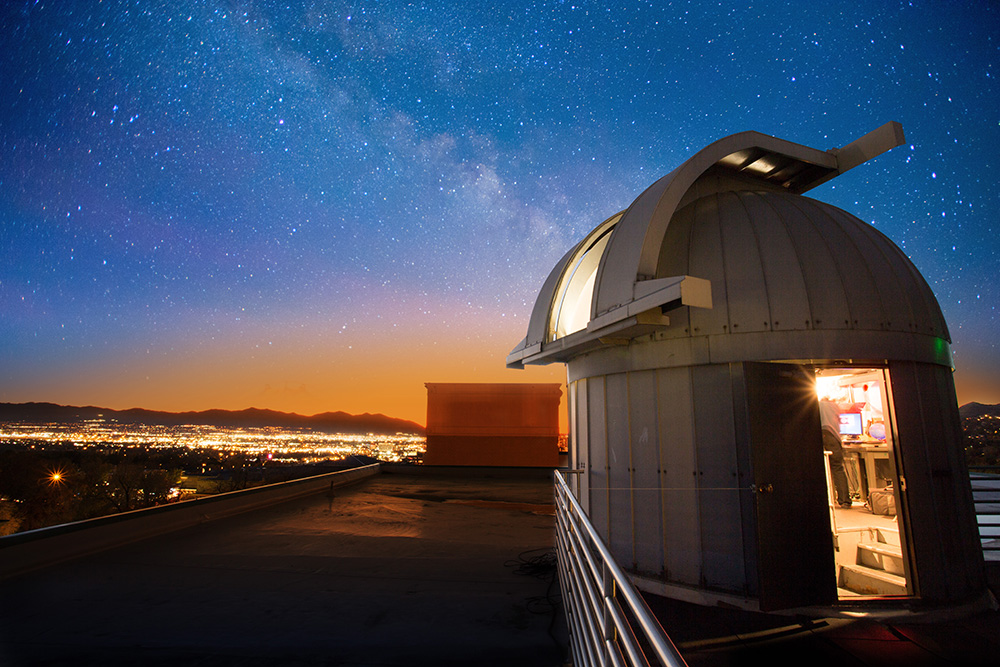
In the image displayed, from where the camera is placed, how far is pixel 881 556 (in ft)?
21.3

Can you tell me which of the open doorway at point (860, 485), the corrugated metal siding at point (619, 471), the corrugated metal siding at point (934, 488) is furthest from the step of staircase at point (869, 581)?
the corrugated metal siding at point (619, 471)

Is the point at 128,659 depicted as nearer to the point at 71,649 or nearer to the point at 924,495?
the point at 71,649

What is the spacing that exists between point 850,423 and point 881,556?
3.05 m

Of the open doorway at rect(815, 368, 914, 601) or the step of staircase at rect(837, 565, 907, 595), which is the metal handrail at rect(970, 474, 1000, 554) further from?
the step of staircase at rect(837, 565, 907, 595)

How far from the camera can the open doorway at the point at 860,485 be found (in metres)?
6.42

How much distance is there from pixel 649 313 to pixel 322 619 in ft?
13.6

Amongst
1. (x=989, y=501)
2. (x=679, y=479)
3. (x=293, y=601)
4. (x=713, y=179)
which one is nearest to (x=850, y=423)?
(x=989, y=501)

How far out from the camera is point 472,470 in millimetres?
16125

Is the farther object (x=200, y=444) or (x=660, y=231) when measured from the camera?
(x=200, y=444)

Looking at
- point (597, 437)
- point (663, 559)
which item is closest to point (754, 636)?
point (663, 559)

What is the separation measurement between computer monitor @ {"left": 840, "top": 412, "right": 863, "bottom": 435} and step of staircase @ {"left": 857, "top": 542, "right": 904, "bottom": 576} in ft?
8.24

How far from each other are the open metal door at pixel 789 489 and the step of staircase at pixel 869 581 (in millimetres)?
2035

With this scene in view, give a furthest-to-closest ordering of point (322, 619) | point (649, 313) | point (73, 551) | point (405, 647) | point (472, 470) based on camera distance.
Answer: point (472, 470) → point (73, 551) → point (649, 313) → point (322, 619) → point (405, 647)

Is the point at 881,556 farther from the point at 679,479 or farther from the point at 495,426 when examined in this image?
the point at 495,426
